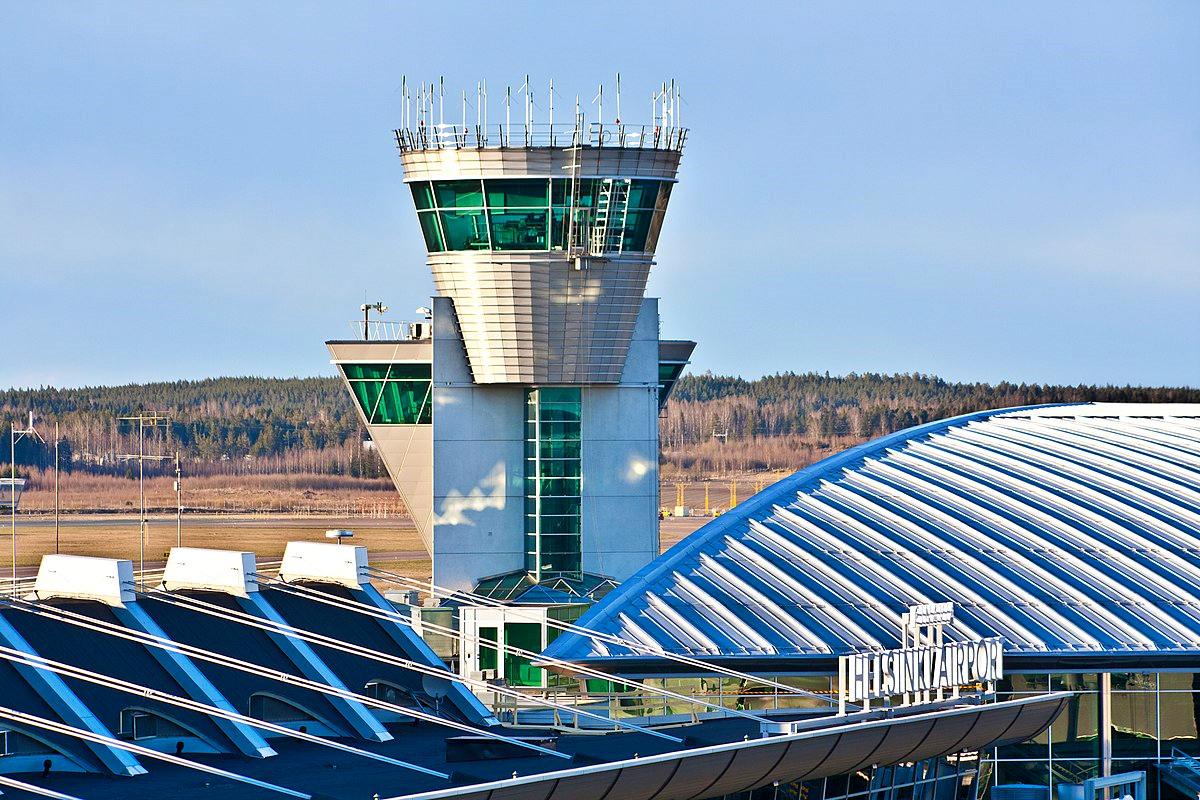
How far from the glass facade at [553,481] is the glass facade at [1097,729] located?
98.7 feet

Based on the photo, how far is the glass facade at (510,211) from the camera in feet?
263

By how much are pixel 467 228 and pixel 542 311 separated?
433cm

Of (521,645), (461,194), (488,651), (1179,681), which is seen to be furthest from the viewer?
(461,194)

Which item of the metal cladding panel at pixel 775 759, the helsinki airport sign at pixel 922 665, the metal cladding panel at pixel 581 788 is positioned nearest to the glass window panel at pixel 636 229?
the helsinki airport sign at pixel 922 665

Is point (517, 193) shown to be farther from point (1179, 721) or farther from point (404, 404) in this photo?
point (1179, 721)

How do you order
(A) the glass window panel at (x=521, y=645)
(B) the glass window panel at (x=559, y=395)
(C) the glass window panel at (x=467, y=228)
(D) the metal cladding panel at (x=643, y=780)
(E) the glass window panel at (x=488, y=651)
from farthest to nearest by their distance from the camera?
1. (B) the glass window panel at (x=559, y=395)
2. (C) the glass window panel at (x=467, y=228)
3. (A) the glass window panel at (x=521, y=645)
4. (E) the glass window panel at (x=488, y=651)
5. (D) the metal cladding panel at (x=643, y=780)

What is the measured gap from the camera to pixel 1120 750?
55000mm

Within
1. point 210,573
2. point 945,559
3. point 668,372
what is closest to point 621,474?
point 668,372

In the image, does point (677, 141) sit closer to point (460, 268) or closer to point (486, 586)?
point (460, 268)

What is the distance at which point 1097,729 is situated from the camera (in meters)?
55.0

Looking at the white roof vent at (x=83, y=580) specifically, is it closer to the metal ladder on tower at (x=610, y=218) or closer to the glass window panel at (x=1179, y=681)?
the glass window panel at (x=1179, y=681)

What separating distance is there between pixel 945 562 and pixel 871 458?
33.8 feet

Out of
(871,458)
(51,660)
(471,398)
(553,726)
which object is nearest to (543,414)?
(471,398)

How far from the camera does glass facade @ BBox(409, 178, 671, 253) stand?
8019cm
